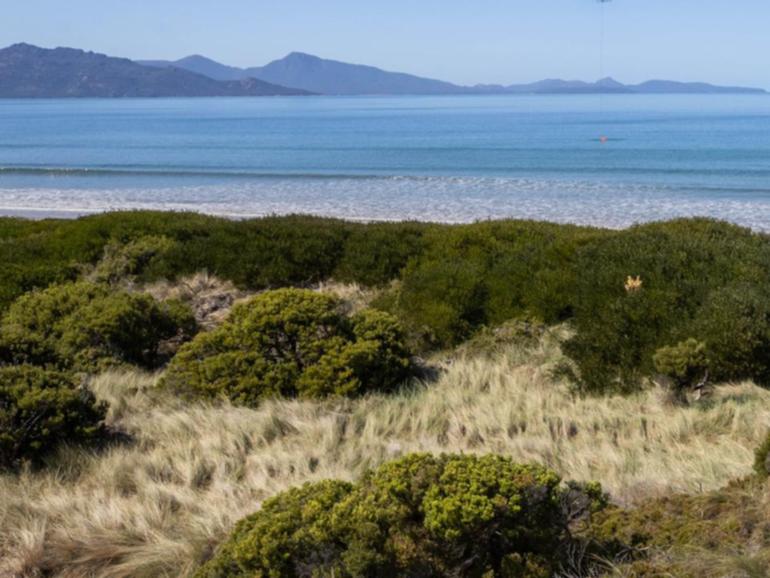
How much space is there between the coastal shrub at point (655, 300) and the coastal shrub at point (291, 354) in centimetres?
187

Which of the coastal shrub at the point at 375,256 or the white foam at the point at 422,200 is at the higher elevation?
the coastal shrub at the point at 375,256

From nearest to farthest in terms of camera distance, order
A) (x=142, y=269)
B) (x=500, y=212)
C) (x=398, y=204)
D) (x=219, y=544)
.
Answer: (x=219, y=544) → (x=142, y=269) → (x=500, y=212) → (x=398, y=204)

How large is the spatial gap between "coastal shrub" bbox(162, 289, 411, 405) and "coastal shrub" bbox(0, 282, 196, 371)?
1.43 m

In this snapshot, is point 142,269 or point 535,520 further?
point 142,269

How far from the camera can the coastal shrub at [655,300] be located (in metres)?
8.08

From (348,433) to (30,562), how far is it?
264 centimetres

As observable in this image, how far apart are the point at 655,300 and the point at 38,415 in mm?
5620

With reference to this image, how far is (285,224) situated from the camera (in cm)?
1452

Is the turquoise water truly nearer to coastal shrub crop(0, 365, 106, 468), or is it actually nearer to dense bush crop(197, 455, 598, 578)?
coastal shrub crop(0, 365, 106, 468)

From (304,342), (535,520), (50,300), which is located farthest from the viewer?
(50,300)

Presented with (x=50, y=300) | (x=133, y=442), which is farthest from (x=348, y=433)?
(x=50, y=300)

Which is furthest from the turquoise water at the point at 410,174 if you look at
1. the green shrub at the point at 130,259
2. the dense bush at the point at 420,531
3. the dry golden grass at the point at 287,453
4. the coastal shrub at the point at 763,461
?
the dense bush at the point at 420,531

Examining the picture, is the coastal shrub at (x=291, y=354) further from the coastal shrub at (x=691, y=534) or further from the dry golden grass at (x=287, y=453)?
the coastal shrub at (x=691, y=534)

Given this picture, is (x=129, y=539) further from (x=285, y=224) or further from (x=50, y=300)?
(x=285, y=224)
